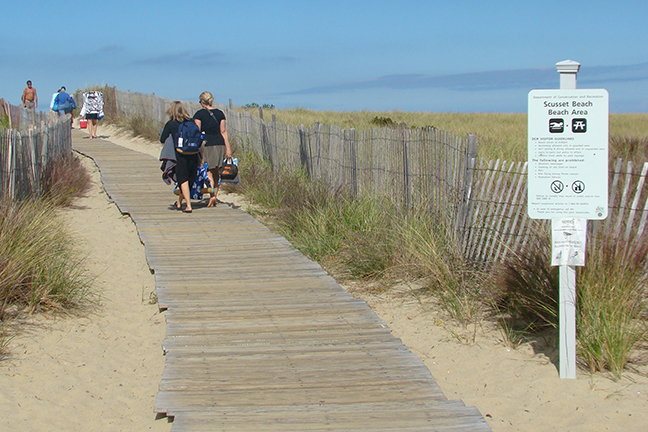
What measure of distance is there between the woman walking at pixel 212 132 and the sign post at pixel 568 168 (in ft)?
23.1

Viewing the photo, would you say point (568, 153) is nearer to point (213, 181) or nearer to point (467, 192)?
point (467, 192)

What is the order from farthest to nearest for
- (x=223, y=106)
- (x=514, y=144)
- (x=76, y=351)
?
(x=223, y=106), (x=514, y=144), (x=76, y=351)

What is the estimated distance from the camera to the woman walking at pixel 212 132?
36.4 feet

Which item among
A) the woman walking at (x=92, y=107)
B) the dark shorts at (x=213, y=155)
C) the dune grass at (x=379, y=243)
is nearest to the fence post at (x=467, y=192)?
the dune grass at (x=379, y=243)

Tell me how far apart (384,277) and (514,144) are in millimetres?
10945

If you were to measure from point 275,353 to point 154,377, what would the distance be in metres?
0.96

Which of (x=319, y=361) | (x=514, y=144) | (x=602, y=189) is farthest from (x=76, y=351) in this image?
(x=514, y=144)

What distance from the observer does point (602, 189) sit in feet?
15.8

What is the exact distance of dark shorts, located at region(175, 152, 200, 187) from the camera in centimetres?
1066

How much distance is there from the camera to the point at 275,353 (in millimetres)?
5297

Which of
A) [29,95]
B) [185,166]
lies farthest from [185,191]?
[29,95]

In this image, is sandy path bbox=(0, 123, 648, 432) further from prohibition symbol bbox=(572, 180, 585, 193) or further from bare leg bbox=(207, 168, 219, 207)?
bare leg bbox=(207, 168, 219, 207)

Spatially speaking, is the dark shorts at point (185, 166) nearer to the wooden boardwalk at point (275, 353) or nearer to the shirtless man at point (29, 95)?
the wooden boardwalk at point (275, 353)

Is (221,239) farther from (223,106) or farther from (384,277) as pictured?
(223,106)
